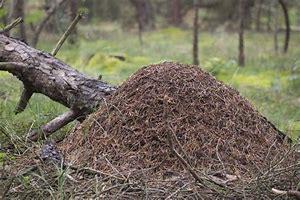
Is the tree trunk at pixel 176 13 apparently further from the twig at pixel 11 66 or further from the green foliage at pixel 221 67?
the twig at pixel 11 66

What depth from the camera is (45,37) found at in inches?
741

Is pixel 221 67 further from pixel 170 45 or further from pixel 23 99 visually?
pixel 170 45

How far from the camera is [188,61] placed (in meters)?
13.7

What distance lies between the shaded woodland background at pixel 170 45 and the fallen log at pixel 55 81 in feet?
0.98

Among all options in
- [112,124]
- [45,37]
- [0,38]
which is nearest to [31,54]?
[0,38]

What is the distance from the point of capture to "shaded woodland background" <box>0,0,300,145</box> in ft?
25.1

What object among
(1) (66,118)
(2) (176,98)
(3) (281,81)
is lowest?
(3) (281,81)

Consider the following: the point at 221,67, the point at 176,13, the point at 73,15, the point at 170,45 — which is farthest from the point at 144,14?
the point at 221,67

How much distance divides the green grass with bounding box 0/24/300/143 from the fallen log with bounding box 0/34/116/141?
31cm

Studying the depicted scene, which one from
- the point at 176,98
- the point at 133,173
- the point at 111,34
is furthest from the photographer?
the point at 111,34

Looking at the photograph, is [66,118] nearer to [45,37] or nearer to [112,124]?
[112,124]

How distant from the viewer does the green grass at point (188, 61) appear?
638 cm

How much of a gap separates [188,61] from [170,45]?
3.74 meters

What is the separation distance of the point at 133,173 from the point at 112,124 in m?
0.72
